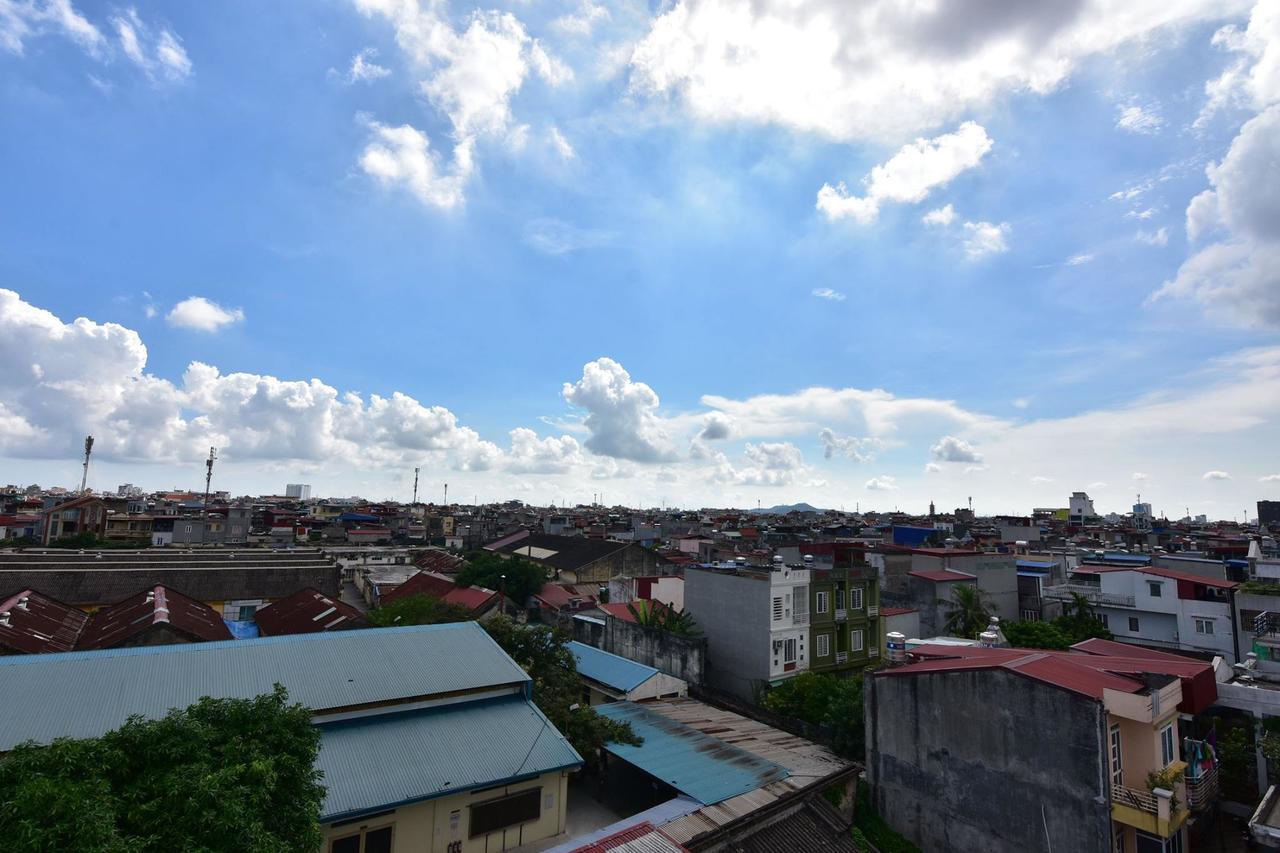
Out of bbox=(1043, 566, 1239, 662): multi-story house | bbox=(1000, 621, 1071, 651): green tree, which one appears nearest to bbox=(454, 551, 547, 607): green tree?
bbox=(1000, 621, 1071, 651): green tree

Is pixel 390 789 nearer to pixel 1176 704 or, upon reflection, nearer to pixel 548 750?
pixel 548 750

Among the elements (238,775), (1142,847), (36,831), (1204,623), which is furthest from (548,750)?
(1204,623)

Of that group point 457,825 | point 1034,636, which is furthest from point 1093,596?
point 457,825

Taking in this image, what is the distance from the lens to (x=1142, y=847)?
61.0 feet

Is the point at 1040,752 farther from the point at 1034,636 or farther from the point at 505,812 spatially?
the point at 1034,636

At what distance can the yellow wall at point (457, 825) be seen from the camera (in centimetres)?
1847

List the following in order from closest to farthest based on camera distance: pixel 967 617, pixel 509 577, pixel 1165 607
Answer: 1. pixel 1165 607
2. pixel 967 617
3. pixel 509 577

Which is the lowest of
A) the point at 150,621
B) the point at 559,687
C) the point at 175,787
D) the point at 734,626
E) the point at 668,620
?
the point at 559,687

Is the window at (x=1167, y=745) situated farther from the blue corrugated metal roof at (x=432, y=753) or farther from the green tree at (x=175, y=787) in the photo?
the green tree at (x=175, y=787)

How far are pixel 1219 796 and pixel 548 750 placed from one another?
23.3m

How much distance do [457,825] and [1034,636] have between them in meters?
35.1

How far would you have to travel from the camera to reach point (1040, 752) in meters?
19.0

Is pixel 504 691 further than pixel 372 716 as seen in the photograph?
Yes

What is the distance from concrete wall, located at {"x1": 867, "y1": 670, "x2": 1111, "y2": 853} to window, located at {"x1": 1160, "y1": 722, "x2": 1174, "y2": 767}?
2589mm
